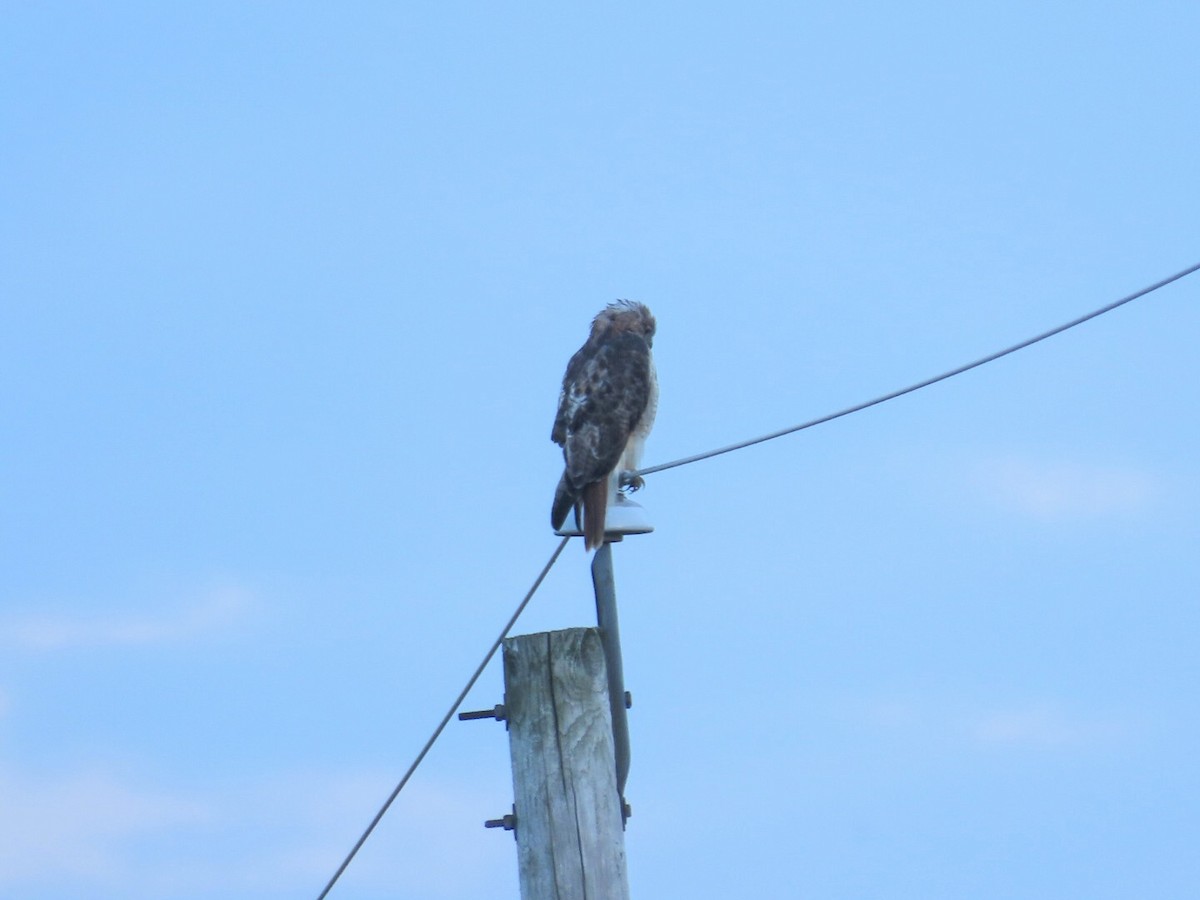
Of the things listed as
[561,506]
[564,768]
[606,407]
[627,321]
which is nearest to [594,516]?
[561,506]

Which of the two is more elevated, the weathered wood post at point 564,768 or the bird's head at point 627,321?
the bird's head at point 627,321

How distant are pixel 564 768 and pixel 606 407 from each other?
3.50 metres

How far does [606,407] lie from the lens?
7.18 metres

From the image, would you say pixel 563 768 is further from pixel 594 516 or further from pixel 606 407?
pixel 606 407

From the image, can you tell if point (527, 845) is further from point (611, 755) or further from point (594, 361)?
point (594, 361)

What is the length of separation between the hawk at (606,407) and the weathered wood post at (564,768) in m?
1.78

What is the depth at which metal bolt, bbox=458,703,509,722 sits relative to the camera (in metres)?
3.94

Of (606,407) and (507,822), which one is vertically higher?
(606,407)

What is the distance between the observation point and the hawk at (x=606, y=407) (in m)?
6.32

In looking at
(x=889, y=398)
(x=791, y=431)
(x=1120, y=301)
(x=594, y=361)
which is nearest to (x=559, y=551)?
(x=791, y=431)

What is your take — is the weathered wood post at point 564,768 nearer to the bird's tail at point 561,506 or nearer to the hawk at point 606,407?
the hawk at point 606,407

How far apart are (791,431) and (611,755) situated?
4.97 feet

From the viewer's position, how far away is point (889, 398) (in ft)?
16.5

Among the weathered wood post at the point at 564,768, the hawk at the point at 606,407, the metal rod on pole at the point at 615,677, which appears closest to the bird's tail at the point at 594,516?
the hawk at the point at 606,407
